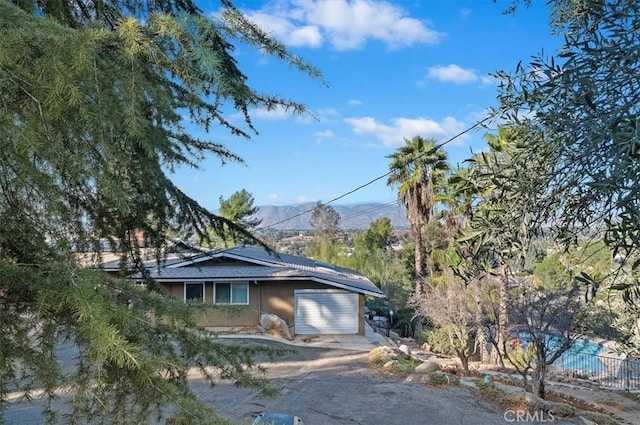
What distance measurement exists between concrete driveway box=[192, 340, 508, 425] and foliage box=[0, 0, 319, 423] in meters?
6.87

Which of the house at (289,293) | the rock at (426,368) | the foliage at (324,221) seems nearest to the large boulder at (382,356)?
the rock at (426,368)

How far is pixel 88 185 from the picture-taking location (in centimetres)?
→ 209

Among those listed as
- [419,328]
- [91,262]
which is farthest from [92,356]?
[419,328]

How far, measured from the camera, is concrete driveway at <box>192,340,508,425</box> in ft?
32.8

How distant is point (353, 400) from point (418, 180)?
13788 mm

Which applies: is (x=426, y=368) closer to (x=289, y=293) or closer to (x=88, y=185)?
(x=289, y=293)

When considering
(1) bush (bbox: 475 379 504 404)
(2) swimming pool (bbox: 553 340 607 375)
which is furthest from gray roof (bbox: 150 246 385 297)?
(2) swimming pool (bbox: 553 340 607 375)

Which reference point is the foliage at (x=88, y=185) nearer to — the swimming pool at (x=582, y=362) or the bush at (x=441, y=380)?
the bush at (x=441, y=380)

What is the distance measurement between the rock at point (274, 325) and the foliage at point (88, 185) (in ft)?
53.7

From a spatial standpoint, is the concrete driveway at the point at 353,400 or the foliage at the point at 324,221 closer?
the concrete driveway at the point at 353,400

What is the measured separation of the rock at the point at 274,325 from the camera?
61.3 feet

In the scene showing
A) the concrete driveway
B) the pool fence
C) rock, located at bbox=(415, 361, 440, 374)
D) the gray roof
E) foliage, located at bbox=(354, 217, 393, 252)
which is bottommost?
the pool fence

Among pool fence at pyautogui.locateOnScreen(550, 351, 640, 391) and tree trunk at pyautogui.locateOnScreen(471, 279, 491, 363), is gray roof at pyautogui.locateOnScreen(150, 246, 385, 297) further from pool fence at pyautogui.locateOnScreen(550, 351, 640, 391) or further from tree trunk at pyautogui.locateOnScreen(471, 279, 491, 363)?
pool fence at pyautogui.locateOnScreen(550, 351, 640, 391)

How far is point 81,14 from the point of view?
14.4ft
